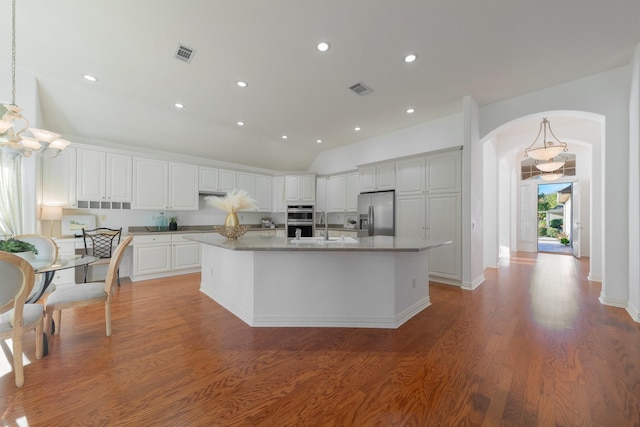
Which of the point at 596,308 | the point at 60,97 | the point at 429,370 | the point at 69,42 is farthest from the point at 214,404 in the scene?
the point at 60,97

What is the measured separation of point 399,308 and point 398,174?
3.04 m

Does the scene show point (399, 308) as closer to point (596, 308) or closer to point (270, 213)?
point (596, 308)

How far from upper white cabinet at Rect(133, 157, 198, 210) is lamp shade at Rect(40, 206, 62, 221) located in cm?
104

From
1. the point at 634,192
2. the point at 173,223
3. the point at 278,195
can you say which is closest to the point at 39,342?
the point at 173,223

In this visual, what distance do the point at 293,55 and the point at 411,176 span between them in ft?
10.0

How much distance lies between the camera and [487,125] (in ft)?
14.2

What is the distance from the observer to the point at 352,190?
21.0ft

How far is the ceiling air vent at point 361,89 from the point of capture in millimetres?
3696

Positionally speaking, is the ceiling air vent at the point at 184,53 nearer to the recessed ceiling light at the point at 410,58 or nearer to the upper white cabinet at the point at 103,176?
the recessed ceiling light at the point at 410,58

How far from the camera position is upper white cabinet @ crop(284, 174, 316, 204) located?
6.97m

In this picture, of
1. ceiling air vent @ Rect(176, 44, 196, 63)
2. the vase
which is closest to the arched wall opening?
the vase

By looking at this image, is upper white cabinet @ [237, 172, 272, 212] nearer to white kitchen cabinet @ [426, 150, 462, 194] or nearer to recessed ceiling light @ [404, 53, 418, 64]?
white kitchen cabinet @ [426, 150, 462, 194]

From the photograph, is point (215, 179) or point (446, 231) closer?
point (446, 231)

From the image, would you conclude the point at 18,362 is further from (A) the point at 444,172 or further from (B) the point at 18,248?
(A) the point at 444,172
